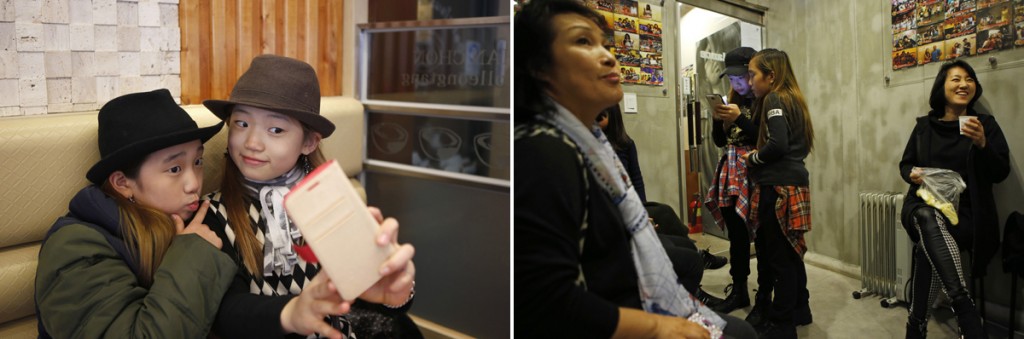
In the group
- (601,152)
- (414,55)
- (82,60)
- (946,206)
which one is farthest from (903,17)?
(82,60)

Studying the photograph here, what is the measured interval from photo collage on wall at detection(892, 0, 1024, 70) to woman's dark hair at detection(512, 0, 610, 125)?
44 centimetres

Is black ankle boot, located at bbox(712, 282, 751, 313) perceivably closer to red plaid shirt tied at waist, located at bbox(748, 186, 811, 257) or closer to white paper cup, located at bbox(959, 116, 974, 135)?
red plaid shirt tied at waist, located at bbox(748, 186, 811, 257)

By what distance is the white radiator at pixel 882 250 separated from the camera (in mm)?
802

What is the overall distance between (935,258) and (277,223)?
3.18 ft

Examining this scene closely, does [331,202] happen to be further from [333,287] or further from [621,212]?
[621,212]

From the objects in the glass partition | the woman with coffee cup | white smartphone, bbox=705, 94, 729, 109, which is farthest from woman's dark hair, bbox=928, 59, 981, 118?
the glass partition

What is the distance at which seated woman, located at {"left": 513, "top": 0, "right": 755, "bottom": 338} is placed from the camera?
1.90 ft

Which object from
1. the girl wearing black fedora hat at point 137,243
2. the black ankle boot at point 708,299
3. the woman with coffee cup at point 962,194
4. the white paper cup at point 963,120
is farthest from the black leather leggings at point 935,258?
the girl wearing black fedora hat at point 137,243

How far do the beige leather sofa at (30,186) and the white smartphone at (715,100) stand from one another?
0.83 m

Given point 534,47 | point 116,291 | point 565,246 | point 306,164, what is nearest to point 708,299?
point 565,246

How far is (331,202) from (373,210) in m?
0.07

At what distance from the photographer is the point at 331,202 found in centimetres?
51

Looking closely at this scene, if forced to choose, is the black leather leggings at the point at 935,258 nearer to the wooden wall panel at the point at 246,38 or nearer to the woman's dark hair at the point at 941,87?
the woman's dark hair at the point at 941,87

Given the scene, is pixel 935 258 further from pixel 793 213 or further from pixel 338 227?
pixel 338 227
